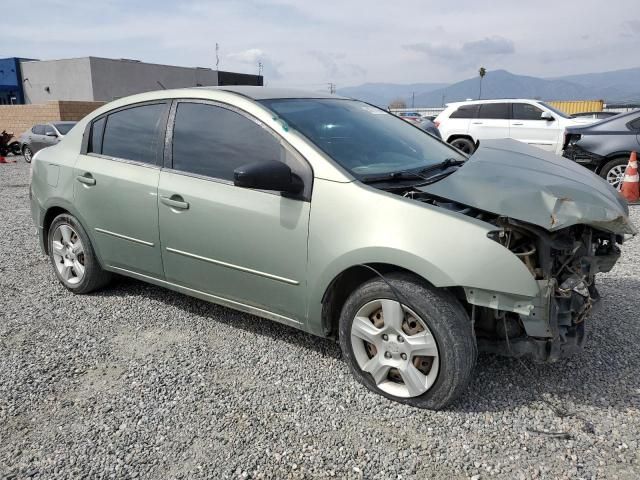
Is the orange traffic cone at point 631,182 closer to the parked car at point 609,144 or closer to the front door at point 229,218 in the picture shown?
the parked car at point 609,144

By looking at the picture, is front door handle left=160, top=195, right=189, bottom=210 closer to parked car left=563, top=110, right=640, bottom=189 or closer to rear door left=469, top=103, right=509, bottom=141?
parked car left=563, top=110, right=640, bottom=189

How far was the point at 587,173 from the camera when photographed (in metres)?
3.49

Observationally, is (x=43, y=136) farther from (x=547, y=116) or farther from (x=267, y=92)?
(x=267, y=92)

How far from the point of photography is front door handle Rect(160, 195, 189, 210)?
11.3 feet

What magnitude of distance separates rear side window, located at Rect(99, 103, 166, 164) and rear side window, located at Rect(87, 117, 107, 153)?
47 mm

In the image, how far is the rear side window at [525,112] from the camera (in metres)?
12.5

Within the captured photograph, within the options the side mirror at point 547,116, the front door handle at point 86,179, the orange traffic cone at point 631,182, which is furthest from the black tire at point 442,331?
the side mirror at point 547,116

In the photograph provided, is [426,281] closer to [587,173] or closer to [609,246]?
[609,246]

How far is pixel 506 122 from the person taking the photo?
12.7m

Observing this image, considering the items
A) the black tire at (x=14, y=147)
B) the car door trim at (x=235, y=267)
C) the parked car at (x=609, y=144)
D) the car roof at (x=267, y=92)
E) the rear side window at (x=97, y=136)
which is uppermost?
the car roof at (x=267, y=92)

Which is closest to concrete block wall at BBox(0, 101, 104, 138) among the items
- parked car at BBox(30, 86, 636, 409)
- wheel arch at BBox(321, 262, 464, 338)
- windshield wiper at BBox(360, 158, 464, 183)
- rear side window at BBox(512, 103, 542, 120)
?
rear side window at BBox(512, 103, 542, 120)

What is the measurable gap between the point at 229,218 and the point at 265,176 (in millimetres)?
523

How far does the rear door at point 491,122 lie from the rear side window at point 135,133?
34.0 ft

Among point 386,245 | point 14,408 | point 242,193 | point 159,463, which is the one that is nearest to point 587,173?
point 386,245
